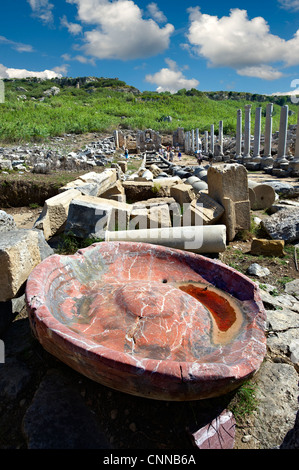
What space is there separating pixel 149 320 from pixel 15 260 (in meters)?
1.41

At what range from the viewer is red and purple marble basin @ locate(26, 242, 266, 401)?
185 centimetres

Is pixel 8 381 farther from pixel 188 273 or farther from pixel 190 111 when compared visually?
pixel 190 111

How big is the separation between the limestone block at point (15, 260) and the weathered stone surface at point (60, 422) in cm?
95

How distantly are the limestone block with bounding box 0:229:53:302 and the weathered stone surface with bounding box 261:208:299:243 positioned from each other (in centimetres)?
454

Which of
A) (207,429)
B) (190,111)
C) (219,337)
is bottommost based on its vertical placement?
(207,429)

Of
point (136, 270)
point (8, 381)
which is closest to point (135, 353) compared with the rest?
point (8, 381)

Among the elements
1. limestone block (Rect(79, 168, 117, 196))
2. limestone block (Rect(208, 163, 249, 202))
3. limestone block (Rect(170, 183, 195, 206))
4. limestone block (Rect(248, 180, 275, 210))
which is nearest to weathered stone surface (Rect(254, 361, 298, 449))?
limestone block (Rect(208, 163, 249, 202))

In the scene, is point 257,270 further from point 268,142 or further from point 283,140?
point 268,142

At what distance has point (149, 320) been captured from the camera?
2.53 m

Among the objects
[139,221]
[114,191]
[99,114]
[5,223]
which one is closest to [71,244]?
[5,223]
